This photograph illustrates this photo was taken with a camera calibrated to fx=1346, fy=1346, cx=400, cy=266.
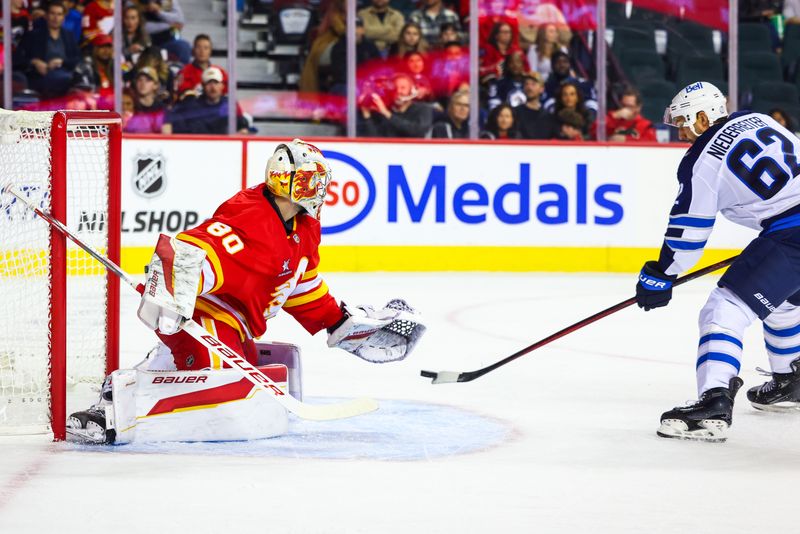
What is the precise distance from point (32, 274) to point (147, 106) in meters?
4.57

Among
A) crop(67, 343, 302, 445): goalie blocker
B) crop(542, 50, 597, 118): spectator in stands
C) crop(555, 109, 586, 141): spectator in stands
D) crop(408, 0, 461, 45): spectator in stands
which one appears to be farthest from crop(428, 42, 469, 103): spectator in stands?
crop(67, 343, 302, 445): goalie blocker

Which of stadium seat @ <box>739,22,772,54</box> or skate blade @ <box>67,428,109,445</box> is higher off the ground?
stadium seat @ <box>739,22,772,54</box>

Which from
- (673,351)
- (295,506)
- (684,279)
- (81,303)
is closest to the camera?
(295,506)

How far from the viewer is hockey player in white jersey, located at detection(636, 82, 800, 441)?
3.44 meters

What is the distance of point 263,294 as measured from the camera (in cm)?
342

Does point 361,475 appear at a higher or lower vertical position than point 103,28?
lower

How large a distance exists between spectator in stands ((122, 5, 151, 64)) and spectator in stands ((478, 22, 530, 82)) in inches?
82.8

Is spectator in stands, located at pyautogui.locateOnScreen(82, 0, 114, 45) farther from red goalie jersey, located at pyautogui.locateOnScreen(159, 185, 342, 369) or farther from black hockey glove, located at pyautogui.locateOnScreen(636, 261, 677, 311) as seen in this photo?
black hockey glove, located at pyautogui.locateOnScreen(636, 261, 677, 311)

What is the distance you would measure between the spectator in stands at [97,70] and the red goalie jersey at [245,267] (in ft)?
16.3

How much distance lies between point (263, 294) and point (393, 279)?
4.19 meters

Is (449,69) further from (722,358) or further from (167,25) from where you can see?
(722,358)

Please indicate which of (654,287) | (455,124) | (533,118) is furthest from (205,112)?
(654,287)

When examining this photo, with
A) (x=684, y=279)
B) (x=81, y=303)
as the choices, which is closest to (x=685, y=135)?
(x=684, y=279)

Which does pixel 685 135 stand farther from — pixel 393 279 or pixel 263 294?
pixel 393 279
